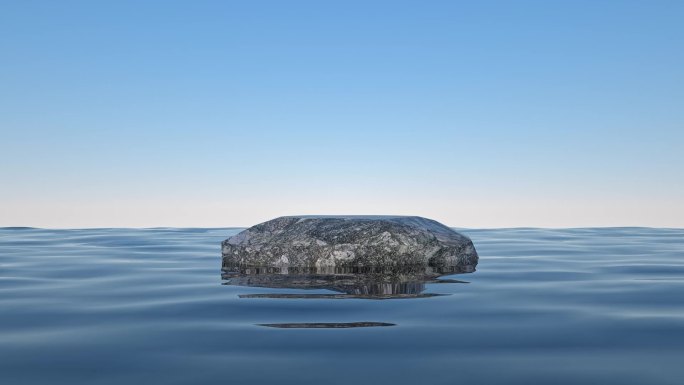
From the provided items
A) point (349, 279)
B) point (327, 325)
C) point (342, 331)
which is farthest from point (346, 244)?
point (342, 331)

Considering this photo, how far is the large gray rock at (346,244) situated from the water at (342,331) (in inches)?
29.4

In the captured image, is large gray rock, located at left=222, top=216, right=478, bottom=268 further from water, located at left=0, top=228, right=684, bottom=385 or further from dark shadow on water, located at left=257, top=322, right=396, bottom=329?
dark shadow on water, located at left=257, top=322, right=396, bottom=329

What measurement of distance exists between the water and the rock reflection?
11 cm

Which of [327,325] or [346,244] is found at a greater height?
[346,244]

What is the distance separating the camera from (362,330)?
341 cm

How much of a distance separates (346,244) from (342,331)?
3167 mm

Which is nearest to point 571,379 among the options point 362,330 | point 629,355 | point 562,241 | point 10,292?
point 629,355

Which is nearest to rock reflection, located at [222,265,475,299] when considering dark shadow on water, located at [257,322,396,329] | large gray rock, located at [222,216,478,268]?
large gray rock, located at [222,216,478,268]

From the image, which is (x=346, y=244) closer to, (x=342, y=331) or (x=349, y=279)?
(x=349, y=279)

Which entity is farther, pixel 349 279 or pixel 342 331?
pixel 349 279

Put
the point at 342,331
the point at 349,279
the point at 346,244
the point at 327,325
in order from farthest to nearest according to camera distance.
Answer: the point at 346,244 < the point at 349,279 < the point at 327,325 < the point at 342,331

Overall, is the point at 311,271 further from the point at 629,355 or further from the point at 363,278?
the point at 629,355

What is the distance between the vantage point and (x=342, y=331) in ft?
11.1

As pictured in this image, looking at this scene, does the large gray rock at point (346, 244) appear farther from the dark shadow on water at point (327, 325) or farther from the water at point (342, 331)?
the dark shadow on water at point (327, 325)
